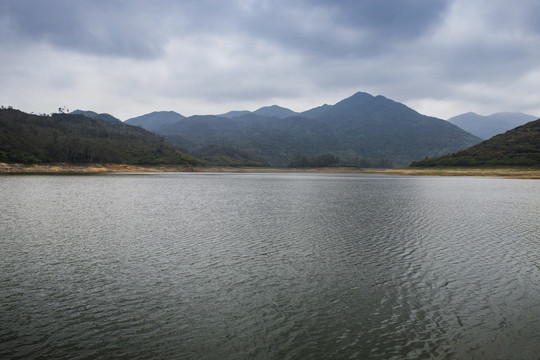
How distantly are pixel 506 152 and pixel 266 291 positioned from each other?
560 ft

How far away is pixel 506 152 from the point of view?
14375 cm

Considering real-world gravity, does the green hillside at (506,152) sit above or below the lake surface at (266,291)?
above

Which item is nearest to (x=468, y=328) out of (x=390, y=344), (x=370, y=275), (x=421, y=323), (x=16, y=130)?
(x=421, y=323)

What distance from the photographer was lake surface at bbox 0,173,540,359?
28.9ft

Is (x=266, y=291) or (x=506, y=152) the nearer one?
(x=266, y=291)

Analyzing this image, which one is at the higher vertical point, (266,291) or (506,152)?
(506,152)

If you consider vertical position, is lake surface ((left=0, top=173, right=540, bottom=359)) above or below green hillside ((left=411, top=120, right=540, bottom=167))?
below

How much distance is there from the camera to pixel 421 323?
33.4ft

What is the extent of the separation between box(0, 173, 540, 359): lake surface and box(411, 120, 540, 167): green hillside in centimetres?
13202

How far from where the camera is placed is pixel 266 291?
41.9 ft

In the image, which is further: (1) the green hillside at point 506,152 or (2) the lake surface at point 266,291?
(1) the green hillside at point 506,152

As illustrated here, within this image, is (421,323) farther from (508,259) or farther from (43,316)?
(43,316)

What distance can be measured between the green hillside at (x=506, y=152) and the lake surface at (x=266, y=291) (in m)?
132

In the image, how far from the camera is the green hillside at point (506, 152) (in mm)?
129000
